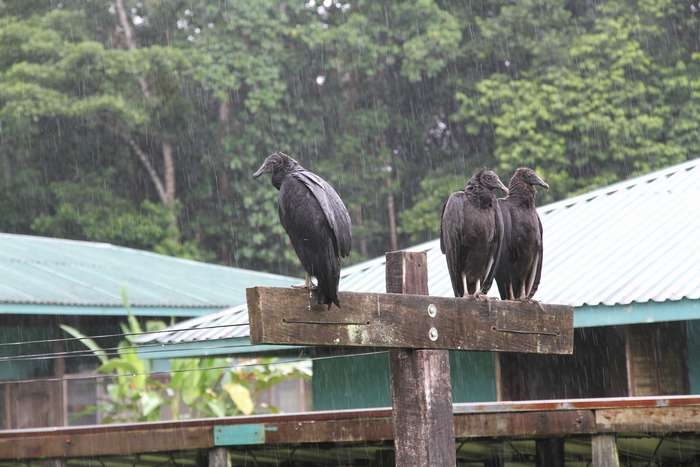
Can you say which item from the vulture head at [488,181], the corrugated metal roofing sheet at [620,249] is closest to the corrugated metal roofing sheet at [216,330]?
the corrugated metal roofing sheet at [620,249]

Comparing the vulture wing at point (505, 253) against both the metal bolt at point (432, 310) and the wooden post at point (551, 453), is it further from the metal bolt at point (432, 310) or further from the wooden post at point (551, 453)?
the wooden post at point (551, 453)

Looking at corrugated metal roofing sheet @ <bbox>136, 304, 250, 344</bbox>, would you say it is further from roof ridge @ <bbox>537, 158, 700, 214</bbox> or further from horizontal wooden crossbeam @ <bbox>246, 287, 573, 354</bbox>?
horizontal wooden crossbeam @ <bbox>246, 287, 573, 354</bbox>

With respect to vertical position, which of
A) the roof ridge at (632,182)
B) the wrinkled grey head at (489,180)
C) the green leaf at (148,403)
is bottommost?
the green leaf at (148,403)

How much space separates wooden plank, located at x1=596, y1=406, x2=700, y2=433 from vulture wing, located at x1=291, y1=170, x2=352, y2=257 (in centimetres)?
279

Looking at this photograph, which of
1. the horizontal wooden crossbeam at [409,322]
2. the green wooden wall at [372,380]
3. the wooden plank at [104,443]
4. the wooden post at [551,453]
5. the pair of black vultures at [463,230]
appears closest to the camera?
the horizontal wooden crossbeam at [409,322]

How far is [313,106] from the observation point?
31922 millimetres

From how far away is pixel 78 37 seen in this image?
3080 cm

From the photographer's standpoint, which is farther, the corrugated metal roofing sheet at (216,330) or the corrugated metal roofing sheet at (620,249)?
the corrugated metal roofing sheet at (216,330)

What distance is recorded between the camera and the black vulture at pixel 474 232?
559 centimetres

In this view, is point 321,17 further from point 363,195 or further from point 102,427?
point 102,427

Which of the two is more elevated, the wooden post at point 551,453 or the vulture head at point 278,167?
the vulture head at point 278,167

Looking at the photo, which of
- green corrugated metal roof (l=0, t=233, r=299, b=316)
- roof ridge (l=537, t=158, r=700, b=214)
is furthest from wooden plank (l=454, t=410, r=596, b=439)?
green corrugated metal roof (l=0, t=233, r=299, b=316)

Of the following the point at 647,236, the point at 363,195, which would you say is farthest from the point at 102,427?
the point at 363,195

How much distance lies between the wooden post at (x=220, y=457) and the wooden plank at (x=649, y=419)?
2.50 m
